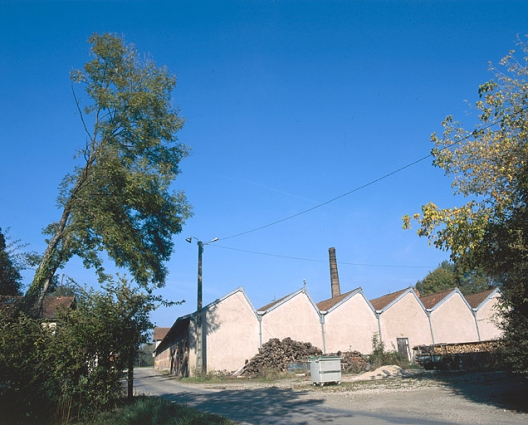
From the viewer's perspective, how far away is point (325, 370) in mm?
18094

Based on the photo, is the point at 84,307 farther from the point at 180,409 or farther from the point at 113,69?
the point at 113,69

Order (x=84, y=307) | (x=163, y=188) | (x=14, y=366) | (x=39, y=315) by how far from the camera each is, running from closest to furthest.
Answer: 1. (x=14, y=366)
2. (x=84, y=307)
3. (x=39, y=315)
4. (x=163, y=188)

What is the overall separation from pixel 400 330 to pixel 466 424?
91.3 feet

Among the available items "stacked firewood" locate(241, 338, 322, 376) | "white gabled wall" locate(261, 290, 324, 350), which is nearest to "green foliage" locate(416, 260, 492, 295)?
"white gabled wall" locate(261, 290, 324, 350)

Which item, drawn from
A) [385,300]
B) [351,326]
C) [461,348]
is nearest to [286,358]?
[351,326]

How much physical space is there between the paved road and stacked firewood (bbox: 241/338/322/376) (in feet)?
42.7

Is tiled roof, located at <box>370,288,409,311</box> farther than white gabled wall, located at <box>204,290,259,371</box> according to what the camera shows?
Yes

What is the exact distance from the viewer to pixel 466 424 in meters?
8.48

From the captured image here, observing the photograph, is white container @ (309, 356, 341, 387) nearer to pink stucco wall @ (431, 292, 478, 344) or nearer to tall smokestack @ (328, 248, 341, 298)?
pink stucco wall @ (431, 292, 478, 344)

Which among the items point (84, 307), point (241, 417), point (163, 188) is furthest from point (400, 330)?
point (84, 307)

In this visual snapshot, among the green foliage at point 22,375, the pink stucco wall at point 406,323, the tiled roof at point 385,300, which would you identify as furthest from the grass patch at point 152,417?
the tiled roof at point 385,300

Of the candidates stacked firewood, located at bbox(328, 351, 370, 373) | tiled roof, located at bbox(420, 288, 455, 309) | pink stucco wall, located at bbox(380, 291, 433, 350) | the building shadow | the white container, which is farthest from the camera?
tiled roof, located at bbox(420, 288, 455, 309)

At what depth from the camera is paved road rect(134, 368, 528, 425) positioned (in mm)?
9289

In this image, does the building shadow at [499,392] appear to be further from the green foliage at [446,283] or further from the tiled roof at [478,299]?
the green foliage at [446,283]
